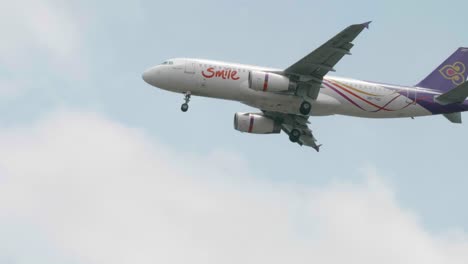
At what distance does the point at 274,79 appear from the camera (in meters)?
72.8

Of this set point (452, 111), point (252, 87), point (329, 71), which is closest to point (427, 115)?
point (452, 111)

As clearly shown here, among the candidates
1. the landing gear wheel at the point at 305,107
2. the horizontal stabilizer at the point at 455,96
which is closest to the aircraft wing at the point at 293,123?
the landing gear wheel at the point at 305,107

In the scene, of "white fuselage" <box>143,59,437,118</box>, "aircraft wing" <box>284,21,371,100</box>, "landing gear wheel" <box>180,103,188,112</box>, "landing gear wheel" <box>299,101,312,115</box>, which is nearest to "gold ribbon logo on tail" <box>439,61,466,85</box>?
"white fuselage" <box>143,59,437,118</box>

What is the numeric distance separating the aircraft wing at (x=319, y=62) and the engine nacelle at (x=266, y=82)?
1.37 meters

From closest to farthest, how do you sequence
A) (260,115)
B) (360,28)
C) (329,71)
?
(360,28) < (329,71) < (260,115)

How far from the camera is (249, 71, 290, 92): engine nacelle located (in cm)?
7238

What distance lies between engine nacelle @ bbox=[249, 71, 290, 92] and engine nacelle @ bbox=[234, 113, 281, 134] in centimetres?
698

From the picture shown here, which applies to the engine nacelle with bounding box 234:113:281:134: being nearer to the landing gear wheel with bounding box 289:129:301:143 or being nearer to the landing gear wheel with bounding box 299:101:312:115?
the landing gear wheel with bounding box 289:129:301:143

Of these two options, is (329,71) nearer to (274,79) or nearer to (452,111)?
(274,79)

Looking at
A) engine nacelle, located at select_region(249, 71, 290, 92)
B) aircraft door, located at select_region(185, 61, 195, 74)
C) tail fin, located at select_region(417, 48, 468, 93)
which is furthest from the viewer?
tail fin, located at select_region(417, 48, 468, 93)

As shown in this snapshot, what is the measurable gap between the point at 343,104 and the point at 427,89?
660cm

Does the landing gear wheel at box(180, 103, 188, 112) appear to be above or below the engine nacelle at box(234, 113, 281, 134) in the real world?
above

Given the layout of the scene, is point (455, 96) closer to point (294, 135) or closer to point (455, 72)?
point (455, 72)

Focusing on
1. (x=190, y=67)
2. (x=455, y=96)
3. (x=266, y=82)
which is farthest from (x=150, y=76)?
(x=455, y=96)
